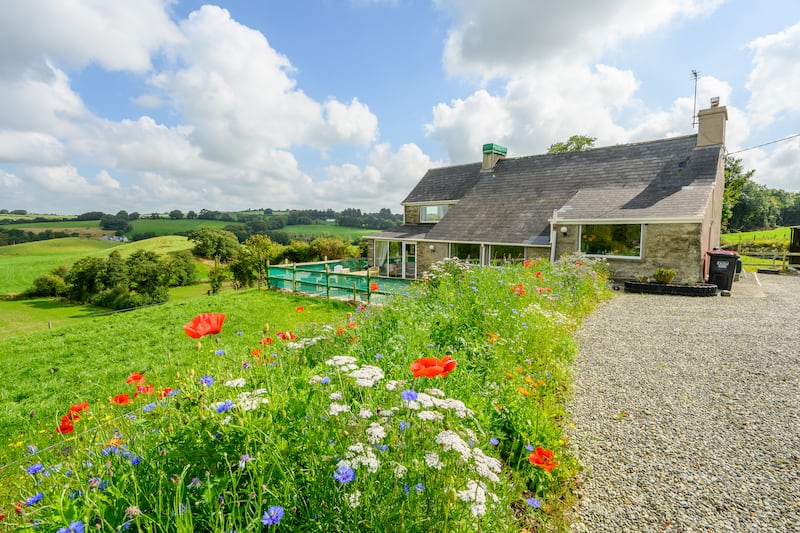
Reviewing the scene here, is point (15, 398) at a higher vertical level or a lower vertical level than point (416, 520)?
lower

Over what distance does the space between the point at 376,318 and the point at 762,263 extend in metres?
25.7

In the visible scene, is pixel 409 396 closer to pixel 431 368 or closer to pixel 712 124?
pixel 431 368

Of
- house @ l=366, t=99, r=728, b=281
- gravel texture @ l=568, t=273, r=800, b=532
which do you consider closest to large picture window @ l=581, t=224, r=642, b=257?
house @ l=366, t=99, r=728, b=281

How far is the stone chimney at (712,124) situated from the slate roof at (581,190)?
1.14 ft

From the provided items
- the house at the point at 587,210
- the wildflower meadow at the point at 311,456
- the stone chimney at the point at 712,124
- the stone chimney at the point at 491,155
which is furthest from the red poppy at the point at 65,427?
the stone chimney at the point at 491,155

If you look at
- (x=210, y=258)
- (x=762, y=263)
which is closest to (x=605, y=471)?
(x=762, y=263)

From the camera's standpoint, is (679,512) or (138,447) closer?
(138,447)

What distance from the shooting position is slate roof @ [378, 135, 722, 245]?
13898 millimetres

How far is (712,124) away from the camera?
1529cm

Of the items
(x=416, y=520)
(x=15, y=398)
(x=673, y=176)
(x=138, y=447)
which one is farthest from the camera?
(x=673, y=176)

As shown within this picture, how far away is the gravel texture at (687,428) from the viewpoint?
2.63 metres

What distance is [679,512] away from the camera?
2.61 m

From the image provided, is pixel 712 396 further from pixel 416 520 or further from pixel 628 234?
pixel 628 234

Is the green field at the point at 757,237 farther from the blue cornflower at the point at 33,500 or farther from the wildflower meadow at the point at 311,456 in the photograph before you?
the blue cornflower at the point at 33,500
